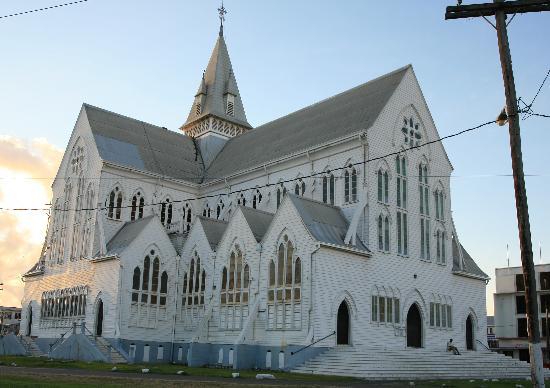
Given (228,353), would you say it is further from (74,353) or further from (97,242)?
(97,242)

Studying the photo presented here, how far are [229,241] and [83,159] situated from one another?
17.7 metres

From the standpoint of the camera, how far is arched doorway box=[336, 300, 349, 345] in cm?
3578

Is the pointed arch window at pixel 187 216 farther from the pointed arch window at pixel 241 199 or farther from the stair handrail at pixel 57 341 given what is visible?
the stair handrail at pixel 57 341

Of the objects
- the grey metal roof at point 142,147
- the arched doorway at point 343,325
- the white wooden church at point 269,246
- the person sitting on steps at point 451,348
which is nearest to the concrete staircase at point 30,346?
the white wooden church at point 269,246

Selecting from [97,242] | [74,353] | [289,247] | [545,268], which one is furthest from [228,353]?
[545,268]

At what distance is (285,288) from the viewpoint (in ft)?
118

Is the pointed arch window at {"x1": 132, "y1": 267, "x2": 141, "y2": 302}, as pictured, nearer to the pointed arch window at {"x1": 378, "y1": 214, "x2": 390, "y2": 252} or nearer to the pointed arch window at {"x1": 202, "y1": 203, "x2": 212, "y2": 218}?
the pointed arch window at {"x1": 202, "y1": 203, "x2": 212, "y2": 218}

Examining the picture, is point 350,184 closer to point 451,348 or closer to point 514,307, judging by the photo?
point 451,348

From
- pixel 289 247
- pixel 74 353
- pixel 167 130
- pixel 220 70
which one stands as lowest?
pixel 74 353

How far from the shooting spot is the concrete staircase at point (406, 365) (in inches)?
1199

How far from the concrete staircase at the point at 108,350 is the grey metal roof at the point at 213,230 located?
9.31 metres

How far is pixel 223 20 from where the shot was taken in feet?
251

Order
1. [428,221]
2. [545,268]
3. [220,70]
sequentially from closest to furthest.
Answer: [428,221], [220,70], [545,268]

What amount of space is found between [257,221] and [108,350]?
510 inches
